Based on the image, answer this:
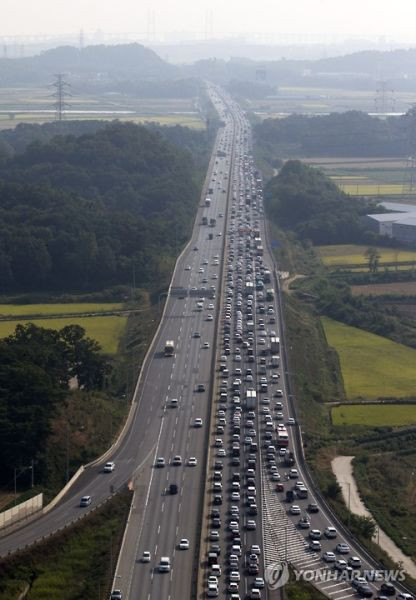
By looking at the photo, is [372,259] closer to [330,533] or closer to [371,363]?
[371,363]

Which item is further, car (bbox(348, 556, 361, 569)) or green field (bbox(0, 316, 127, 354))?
green field (bbox(0, 316, 127, 354))

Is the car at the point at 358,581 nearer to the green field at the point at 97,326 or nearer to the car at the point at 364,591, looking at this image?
the car at the point at 364,591

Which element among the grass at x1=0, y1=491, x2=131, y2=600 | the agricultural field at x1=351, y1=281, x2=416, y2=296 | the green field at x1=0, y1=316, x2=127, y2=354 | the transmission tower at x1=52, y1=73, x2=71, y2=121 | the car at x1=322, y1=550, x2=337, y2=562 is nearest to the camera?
the grass at x1=0, y1=491, x2=131, y2=600

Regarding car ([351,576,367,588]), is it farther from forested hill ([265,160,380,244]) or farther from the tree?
forested hill ([265,160,380,244])

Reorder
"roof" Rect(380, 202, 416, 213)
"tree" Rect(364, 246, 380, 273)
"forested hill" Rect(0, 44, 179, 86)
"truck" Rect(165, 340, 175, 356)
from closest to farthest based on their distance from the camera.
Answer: "truck" Rect(165, 340, 175, 356), "tree" Rect(364, 246, 380, 273), "roof" Rect(380, 202, 416, 213), "forested hill" Rect(0, 44, 179, 86)

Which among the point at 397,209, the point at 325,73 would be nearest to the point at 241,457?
the point at 397,209

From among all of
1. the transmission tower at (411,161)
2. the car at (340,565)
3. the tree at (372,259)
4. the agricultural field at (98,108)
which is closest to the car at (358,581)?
the car at (340,565)

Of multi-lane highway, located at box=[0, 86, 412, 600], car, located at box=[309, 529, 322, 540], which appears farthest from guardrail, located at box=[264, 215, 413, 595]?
car, located at box=[309, 529, 322, 540]

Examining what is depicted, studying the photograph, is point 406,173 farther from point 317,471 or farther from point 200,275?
point 317,471
